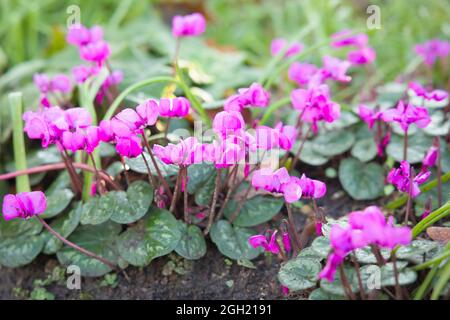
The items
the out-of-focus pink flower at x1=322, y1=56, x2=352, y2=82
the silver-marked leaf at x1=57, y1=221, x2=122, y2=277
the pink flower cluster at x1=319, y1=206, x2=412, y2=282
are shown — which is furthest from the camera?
the out-of-focus pink flower at x1=322, y1=56, x2=352, y2=82

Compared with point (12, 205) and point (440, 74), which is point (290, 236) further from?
point (440, 74)

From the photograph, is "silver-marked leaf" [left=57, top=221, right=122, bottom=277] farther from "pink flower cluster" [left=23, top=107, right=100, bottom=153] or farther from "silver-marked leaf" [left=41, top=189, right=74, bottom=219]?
"pink flower cluster" [left=23, top=107, right=100, bottom=153]

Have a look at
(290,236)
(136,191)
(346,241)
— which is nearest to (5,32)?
(136,191)

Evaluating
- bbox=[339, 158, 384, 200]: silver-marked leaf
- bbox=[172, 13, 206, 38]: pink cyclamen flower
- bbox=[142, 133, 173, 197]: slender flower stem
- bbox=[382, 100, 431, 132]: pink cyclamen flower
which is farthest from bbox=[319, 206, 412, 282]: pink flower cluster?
bbox=[172, 13, 206, 38]: pink cyclamen flower

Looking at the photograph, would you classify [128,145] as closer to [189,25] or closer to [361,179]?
[189,25]

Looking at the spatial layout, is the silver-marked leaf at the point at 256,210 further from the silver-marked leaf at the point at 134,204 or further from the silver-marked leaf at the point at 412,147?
the silver-marked leaf at the point at 412,147

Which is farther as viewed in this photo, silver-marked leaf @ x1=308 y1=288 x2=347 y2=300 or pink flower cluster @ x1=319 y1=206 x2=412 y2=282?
silver-marked leaf @ x1=308 y1=288 x2=347 y2=300

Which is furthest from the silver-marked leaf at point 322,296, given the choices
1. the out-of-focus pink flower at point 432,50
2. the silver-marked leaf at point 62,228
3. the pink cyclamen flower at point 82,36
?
the out-of-focus pink flower at point 432,50
